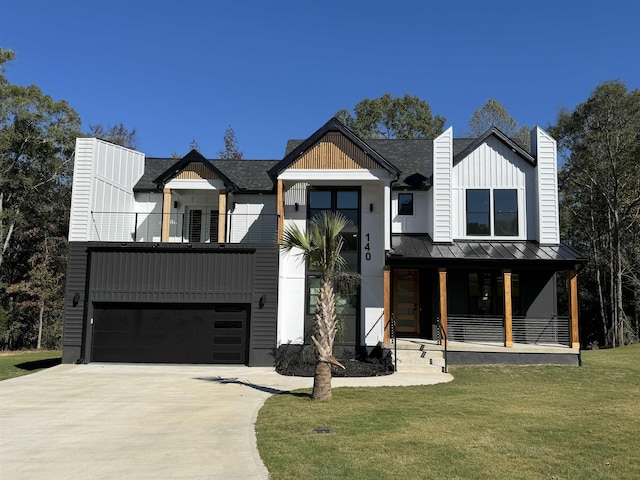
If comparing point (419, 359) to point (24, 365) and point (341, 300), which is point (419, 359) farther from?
point (24, 365)

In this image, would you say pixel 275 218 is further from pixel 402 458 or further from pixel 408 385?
pixel 402 458

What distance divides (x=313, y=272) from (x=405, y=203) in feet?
15.1

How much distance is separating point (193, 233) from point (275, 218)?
372 cm

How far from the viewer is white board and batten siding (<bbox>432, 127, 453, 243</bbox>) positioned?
16781mm

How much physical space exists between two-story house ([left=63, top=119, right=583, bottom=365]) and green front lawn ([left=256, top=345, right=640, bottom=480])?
15.0 ft

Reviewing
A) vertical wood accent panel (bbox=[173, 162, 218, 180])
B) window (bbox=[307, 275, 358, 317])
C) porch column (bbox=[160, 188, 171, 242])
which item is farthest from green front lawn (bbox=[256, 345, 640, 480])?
vertical wood accent panel (bbox=[173, 162, 218, 180])

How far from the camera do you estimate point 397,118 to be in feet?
128

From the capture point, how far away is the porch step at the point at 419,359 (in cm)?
1355

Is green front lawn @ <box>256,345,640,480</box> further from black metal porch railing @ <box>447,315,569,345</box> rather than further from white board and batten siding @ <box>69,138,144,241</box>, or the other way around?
white board and batten siding @ <box>69,138,144,241</box>

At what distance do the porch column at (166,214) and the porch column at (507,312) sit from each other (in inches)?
472

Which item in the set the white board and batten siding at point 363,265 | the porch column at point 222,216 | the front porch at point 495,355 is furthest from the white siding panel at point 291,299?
the front porch at point 495,355

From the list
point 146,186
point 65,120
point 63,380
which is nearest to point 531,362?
point 63,380

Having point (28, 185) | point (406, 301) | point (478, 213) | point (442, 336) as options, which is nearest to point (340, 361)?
point (442, 336)

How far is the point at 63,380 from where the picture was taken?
1219 centimetres
